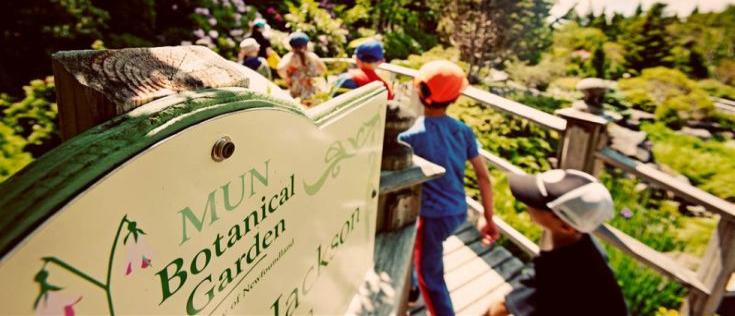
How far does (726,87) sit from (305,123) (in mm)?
14711

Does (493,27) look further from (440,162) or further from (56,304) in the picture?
(56,304)

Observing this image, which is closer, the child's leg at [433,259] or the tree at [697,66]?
the child's leg at [433,259]

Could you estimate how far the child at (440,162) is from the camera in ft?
7.37

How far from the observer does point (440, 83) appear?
2.20m

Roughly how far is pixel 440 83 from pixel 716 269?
Answer: 185 centimetres

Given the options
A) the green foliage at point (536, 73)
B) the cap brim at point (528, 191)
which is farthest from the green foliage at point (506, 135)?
the green foliage at point (536, 73)

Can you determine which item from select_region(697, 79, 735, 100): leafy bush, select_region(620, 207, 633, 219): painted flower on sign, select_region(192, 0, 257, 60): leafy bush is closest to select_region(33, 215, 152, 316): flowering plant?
select_region(620, 207, 633, 219): painted flower on sign

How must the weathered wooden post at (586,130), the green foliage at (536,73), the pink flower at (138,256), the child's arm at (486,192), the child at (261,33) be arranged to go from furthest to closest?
the green foliage at (536,73) < the child at (261,33) < the weathered wooden post at (586,130) < the child's arm at (486,192) < the pink flower at (138,256)

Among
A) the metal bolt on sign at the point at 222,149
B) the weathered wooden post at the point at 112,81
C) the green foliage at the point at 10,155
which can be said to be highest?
the weathered wooden post at the point at 112,81

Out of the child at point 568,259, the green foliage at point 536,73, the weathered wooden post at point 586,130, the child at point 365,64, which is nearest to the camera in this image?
the child at point 568,259

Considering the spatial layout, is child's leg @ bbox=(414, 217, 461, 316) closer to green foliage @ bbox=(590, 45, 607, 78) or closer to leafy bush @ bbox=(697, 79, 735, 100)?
green foliage @ bbox=(590, 45, 607, 78)

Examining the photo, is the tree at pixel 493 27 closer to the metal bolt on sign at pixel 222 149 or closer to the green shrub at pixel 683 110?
the green shrub at pixel 683 110

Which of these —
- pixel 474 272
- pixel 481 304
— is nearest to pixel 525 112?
pixel 474 272

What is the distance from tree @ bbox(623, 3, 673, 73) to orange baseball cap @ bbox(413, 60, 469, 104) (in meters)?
12.8
